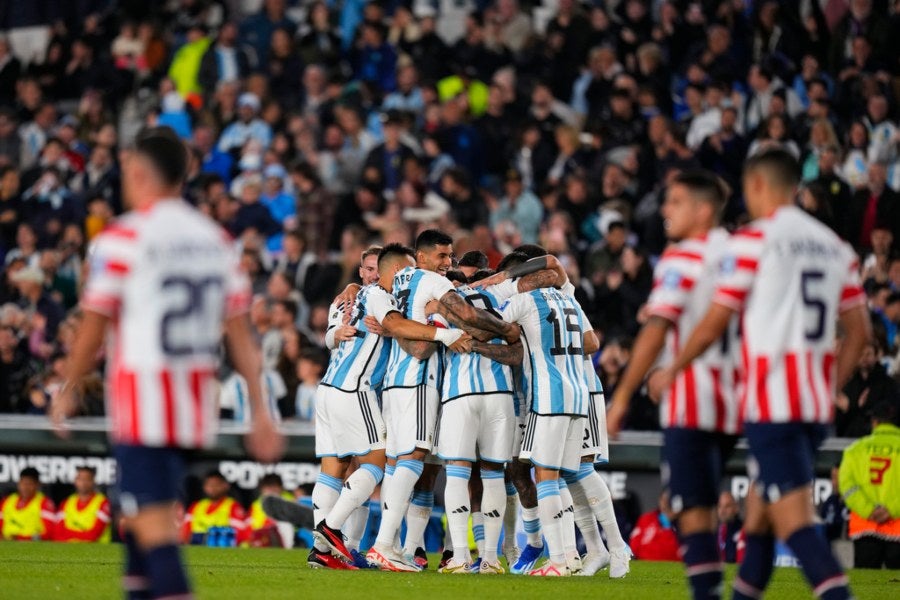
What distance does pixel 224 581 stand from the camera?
11070 mm

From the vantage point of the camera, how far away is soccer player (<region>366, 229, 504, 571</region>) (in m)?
11.7

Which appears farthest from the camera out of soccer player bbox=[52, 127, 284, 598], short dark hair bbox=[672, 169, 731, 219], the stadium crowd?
the stadium crowd

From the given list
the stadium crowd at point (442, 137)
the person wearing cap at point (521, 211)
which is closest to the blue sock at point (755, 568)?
the stadium crowd at point (442, 137)

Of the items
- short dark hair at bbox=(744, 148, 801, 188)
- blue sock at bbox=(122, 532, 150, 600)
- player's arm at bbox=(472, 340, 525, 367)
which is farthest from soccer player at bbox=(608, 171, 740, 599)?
player's arm at bbox=(472, 340, 525, 367)

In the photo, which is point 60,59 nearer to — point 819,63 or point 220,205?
point 220,205

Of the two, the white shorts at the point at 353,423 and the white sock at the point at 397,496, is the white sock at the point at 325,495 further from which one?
the white sock at the point at 397,496

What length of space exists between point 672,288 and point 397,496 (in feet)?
15.4

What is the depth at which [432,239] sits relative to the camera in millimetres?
11844

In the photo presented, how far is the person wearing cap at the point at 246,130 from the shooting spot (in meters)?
21.8

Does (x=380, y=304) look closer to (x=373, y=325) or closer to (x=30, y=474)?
(x=373, y=325)

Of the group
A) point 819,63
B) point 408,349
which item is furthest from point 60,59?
point 408,349

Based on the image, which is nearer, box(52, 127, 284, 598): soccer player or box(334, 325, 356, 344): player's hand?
box(52, 127, 284, 598): soccer player

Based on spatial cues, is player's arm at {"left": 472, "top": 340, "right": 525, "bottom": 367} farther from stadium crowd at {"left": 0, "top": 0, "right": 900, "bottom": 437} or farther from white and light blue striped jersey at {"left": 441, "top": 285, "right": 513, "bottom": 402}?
stadium crowd at {"left": 0, "top": 0, "right": 900, "bottom": 437}

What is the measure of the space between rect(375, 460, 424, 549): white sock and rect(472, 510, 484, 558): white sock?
68 cm
